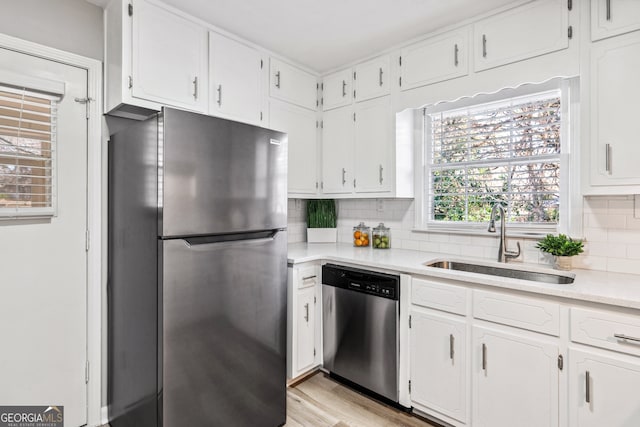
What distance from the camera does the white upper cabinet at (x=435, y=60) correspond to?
2.13 metres

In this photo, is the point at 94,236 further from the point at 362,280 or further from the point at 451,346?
the point at 451,346

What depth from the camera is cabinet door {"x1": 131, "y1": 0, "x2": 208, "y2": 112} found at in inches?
71.2

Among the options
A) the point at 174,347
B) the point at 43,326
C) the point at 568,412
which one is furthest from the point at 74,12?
the point at 568,412

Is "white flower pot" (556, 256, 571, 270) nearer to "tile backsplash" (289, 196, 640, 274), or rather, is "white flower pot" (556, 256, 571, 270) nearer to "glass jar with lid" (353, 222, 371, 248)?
"tile backsplash" (289, 196, 640, 274)

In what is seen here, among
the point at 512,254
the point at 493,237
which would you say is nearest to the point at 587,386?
the point at 512,254

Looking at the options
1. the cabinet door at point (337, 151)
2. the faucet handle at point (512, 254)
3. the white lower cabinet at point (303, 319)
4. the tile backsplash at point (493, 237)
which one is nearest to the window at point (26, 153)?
the white lower cabinet at point (303, 319)

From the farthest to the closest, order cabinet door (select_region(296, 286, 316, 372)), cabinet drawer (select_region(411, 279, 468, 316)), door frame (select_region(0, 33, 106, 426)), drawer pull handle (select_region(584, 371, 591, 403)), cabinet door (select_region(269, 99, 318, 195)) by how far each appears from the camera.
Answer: cabinet door (select_region(269, 99, 318, 195)) → cabinet door (select_region(296, 286, 316, 372)) → door frame (select_region(0, 33, 106, 426)) → cabinet drawer (select_region(411, 279, 468, 316)) → drawer pull handle (select_region(584, 371, 591, 403))

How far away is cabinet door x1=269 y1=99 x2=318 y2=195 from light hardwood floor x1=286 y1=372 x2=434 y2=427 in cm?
151

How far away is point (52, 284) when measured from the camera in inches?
71.1

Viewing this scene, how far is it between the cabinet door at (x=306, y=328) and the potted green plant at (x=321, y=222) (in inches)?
30.9

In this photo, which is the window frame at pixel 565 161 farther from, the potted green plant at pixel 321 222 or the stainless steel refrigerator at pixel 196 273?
the stainless steel refrigerator at pixel 196 273

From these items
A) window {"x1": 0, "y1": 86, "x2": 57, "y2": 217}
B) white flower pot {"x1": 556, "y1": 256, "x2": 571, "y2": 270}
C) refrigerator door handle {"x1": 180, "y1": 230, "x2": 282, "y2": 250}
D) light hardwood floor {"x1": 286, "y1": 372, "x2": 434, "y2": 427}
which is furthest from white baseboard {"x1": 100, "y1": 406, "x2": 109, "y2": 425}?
white flower pot {"x1": 556, "y1": 256, "x2": 571, "y2": 270}

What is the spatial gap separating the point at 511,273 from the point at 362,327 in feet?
3.30

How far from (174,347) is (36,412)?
42.7 inches
